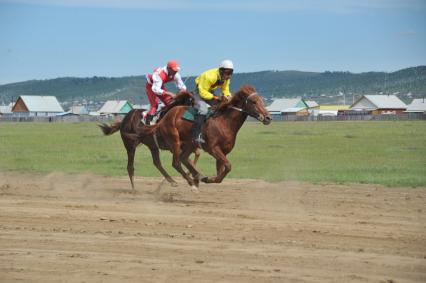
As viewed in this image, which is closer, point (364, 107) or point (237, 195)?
point (237, 195)

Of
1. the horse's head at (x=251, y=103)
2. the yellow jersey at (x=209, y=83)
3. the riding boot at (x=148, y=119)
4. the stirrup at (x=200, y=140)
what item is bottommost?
the stirrup at (x=200, y=140)

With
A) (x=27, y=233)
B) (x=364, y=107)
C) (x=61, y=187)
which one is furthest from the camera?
(x=364, y=107)

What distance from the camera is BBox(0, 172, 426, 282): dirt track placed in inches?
363

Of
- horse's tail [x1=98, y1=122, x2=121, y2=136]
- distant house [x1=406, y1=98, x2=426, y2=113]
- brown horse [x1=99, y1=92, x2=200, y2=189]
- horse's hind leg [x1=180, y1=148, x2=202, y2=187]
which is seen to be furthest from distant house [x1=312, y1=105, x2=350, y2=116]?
horse's hind leg [x1=180, y1=148, x2=202, y2=187]

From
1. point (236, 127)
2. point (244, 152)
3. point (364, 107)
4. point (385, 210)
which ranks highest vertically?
point (236, 127)

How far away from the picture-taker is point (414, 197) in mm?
16781

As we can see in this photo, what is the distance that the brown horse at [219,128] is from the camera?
1627cm

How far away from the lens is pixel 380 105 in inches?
6058

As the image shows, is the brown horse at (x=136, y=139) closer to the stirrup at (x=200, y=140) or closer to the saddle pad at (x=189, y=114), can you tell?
the saddle pad at (x=189, y=114)

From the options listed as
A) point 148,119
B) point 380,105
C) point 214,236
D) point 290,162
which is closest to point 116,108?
point 380,105

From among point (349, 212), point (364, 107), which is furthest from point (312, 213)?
point (364, 107)

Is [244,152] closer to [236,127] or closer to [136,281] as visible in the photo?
[236,127]

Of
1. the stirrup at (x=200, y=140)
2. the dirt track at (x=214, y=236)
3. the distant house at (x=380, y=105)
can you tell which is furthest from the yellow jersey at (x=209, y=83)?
the distant house at (x=380, y=105)

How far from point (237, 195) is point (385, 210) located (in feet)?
12.9
